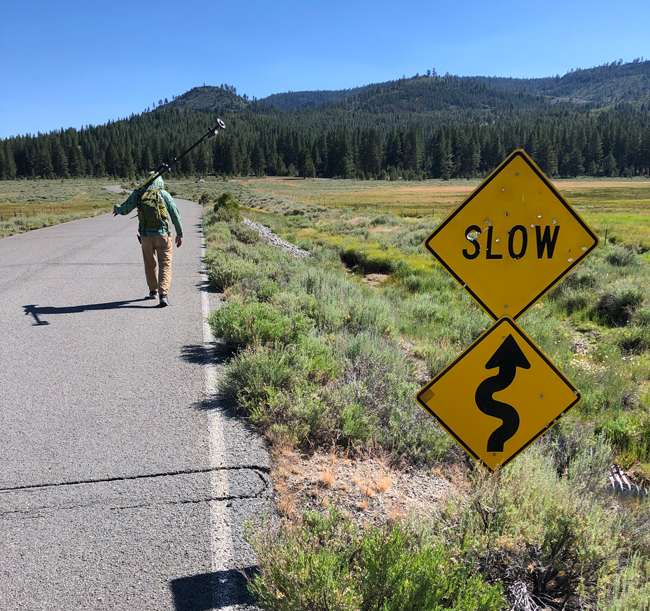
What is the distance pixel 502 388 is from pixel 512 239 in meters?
0.89

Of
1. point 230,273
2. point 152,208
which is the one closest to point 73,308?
point 152,208

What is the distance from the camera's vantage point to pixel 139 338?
6348mm

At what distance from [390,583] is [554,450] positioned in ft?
9.35

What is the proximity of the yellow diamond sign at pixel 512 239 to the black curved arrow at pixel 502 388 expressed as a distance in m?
0.22

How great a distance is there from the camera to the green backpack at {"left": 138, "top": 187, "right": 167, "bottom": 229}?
7.77 m

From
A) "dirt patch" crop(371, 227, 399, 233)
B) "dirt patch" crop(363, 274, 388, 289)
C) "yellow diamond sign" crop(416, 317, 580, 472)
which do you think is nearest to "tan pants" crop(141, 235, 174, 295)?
"yellow diamond sign" crop(416, 317, 580, 472)

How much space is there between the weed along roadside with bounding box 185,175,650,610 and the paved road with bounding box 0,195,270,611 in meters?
0.29

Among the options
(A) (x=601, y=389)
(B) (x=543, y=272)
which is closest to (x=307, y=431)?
(B) (x=543, y=272)

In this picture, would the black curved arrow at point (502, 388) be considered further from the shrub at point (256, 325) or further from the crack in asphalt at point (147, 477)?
the shrub at point (256, 325)

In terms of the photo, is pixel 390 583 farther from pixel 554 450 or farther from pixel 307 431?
pixel 554 450

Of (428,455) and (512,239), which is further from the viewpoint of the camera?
(428,455)

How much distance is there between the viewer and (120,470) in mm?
3375

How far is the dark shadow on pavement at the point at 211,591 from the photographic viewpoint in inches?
90.1

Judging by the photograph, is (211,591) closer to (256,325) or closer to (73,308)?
(256,325)
